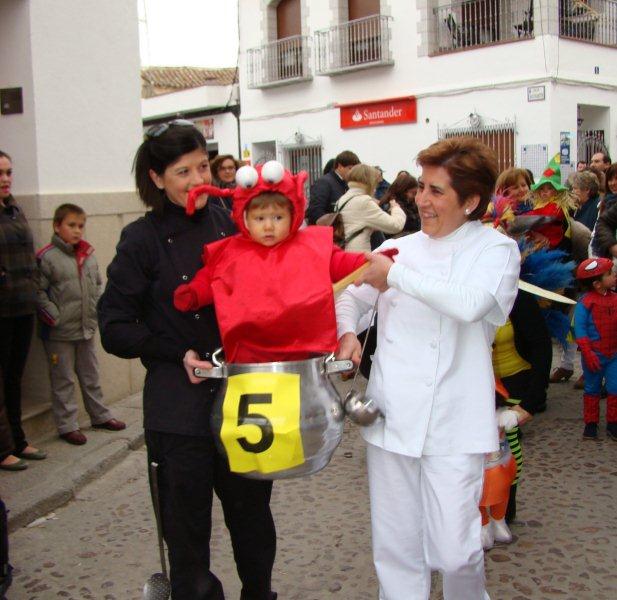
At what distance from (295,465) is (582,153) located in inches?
694

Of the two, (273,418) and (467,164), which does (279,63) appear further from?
(273,418)

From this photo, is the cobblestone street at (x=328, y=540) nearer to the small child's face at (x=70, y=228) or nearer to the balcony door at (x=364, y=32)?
the small child's face at (x=70, y=228)

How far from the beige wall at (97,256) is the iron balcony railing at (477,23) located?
45.6 ft

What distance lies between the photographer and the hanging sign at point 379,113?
20.0 m

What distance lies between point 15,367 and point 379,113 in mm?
16574

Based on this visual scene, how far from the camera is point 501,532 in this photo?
13.5 ft

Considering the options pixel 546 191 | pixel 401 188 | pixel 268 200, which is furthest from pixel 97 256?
pixel 268 200

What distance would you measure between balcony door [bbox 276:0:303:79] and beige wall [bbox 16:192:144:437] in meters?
16.9

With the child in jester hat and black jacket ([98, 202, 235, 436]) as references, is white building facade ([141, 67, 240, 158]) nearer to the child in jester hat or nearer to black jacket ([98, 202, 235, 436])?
the child in jester hat

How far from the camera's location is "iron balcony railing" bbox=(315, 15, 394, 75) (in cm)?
2033

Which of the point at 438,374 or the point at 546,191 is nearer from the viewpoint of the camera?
the point at 438,374

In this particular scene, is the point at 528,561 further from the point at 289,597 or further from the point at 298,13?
the point at 298,13

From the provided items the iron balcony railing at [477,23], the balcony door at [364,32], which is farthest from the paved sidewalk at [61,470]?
the balcony door at [364,32]

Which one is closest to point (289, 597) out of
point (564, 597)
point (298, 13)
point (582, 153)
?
point (564, 597)
